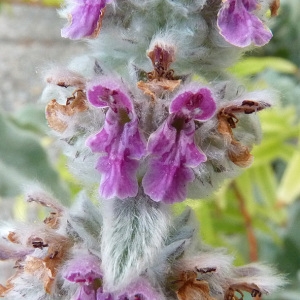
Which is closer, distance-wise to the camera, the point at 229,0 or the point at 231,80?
the point at 229,0

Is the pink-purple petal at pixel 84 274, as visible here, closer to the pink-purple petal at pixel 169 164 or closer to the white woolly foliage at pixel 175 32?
the pink-purple petal at pixel 169 164

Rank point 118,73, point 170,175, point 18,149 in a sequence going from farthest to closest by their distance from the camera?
point 18,149
point 118,73
point 170,175

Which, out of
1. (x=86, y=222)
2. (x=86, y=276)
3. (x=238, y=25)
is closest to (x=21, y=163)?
(x=86, y=222)

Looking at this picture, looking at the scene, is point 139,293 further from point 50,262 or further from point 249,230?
point 249,230

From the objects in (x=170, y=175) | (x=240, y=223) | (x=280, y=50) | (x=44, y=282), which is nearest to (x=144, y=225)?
(x=170, y=175)

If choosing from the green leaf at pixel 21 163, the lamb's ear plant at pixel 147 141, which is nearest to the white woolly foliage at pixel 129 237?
the lamb's ear plant at pixel 147 141

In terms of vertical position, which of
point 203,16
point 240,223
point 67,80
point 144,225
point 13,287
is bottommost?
point 240,223

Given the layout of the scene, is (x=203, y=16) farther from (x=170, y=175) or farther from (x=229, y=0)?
(x=170, y=175)
